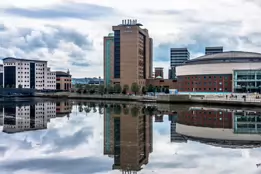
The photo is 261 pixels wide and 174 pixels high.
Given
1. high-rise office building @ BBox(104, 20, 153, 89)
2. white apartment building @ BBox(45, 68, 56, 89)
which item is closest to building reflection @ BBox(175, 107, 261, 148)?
high-rise office building @ BBox(104, 20, 153, 89)

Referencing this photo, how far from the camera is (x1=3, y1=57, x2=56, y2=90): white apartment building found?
10338 centimetres

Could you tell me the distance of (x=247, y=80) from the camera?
67500 millimetres

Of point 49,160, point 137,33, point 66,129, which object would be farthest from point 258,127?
point 137,33

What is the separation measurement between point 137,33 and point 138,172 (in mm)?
80929

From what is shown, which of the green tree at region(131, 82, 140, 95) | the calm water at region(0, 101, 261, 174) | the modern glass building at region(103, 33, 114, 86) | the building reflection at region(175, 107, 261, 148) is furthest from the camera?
the modern glass building at region(103, 33, 114, 86)

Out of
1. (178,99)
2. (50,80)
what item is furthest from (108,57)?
(178,99)

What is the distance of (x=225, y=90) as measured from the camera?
7038 centimetres

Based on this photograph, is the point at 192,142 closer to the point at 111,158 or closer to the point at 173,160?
the point at 173,160

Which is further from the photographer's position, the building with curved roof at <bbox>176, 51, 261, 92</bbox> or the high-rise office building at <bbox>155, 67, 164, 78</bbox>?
the high-rise office building at <bbox>155, 67, 164, 78</bbox>

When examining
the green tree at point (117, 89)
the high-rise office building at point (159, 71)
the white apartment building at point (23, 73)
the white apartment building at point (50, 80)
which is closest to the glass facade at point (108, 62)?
the green tree at point (117, 89)

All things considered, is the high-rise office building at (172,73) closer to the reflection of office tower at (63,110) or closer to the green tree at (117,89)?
the green tree at (117,89)

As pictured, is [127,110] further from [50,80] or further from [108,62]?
[50,80]

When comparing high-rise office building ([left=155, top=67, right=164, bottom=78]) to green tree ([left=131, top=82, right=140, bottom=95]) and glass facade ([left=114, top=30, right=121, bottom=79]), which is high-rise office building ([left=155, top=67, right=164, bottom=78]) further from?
green tree ([left=131, top=82, right=140, bottom=95])

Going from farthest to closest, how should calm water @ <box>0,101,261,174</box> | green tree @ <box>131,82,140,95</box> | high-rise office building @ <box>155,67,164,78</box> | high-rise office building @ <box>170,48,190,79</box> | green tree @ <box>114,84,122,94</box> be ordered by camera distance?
high-rise office building @ <box>155,67,164,78</box>
high-rise office building @ <box>170,48,190,79</box>
green tree @ <box>114,84,122,94</box>
green tree @ <box>131,82,140,95</box>
calm water @ <box>0,101,261,174</box>
